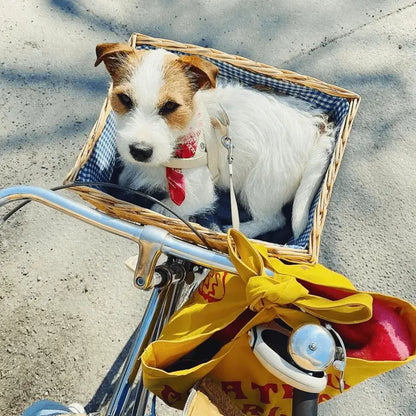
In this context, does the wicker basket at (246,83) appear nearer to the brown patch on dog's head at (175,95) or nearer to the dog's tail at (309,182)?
the dog's tail at (309,182)

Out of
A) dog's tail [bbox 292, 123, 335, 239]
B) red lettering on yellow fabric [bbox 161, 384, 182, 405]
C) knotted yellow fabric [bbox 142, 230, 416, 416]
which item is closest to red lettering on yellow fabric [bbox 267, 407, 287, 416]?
knotted yellow fabric [bbox 142, 230, 416, 416]

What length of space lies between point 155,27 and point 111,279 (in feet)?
5.70

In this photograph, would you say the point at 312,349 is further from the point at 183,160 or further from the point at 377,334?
the point at 183,160

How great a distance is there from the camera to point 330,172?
1.50 meters

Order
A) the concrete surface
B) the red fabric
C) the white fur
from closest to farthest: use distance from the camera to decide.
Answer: the red fabric → the white fur → the concrete surface

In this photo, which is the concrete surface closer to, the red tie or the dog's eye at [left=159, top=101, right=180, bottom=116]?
the red tie

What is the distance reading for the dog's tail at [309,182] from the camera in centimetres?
159

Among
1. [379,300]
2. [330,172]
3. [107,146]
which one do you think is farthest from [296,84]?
[379,300]

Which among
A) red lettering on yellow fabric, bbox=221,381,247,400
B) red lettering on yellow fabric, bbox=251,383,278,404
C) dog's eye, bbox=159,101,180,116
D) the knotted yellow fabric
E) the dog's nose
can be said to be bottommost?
red lettering on yellow fabric, bbox=221,381,247,400

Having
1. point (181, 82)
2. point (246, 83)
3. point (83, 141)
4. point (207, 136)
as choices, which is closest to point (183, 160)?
point (207, 136)

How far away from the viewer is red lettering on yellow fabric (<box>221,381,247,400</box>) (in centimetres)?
96

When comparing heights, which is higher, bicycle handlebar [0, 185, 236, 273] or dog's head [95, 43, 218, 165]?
dog's head [95, 43, 218, 165]

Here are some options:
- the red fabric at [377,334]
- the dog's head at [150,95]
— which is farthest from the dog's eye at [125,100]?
the red fabric at [377,334]

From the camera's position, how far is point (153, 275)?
0.99 meters
